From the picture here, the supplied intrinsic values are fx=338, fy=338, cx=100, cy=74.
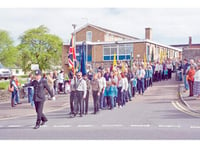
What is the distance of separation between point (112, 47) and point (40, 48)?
12.0 meters

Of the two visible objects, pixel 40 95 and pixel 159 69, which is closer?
pixel 40 95

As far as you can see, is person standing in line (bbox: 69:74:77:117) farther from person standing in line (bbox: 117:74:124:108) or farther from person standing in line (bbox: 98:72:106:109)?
person standing in line (bbox: 117:74:124:108)

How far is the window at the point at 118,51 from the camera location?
4691 centimetres

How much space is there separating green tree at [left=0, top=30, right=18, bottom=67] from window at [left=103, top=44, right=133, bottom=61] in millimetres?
14378

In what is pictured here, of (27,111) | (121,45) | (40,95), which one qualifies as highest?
(121,45)

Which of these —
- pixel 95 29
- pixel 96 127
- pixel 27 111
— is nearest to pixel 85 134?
pixel 96 127

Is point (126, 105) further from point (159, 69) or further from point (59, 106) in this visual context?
point (159, 69)

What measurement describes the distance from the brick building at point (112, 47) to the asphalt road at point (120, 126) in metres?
28.9

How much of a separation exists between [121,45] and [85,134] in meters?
38.5

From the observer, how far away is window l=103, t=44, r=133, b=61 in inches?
1847

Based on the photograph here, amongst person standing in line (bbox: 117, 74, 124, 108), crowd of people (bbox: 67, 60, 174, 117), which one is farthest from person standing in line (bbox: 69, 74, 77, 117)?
person standing in line (bbox: 117, 74, 124, 108)

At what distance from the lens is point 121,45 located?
47562 mm

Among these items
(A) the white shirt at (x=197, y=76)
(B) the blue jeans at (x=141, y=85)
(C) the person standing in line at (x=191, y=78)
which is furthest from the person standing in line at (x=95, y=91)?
(B) the blue jeans at (x=141, y=85)

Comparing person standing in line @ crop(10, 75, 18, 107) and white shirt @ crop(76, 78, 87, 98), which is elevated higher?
white shirt @ crop(76, 78, 87, 98)
